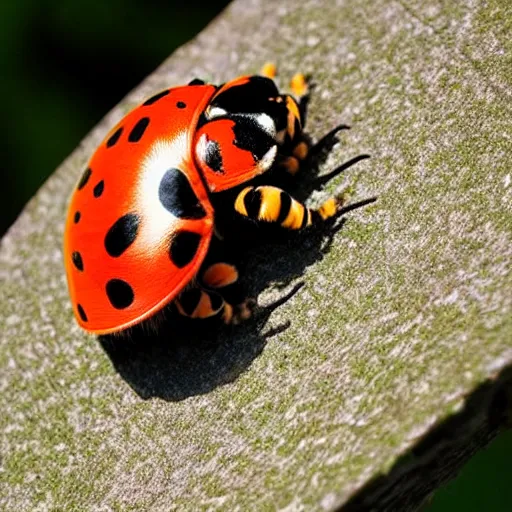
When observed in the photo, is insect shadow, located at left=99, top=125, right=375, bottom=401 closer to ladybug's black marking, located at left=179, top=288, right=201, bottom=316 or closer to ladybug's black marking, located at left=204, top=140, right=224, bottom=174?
ladybug's black marking, located at left=179, top=288, right=201, bottom=316

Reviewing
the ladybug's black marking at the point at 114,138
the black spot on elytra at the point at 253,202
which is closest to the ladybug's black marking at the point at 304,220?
the black spot on elytra at the point at 253,202

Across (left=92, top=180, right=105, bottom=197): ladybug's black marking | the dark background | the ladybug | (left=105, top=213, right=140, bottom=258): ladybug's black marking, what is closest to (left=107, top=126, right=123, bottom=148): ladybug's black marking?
the ladybug

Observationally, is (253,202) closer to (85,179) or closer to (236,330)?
(236,330)

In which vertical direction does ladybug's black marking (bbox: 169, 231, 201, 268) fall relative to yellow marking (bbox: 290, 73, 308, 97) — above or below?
below

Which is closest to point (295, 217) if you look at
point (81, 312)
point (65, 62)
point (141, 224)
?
point (141, 224)

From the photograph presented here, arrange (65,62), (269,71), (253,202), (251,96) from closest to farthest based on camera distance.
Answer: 1. (253,202)
2. (251,96)
3. (269,71)
4. (65,62)

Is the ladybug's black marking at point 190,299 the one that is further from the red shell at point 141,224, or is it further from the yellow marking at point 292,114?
the yellow marking at point 292,114

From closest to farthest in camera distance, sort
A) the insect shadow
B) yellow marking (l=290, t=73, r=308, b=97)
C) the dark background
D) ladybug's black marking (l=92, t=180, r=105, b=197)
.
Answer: the insect shadow
ladybug's black marking (l=92, t=180, r=105, b=197)
yellow marking (l=290, t=73, r=308, b=97)
the dark background
